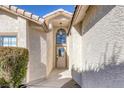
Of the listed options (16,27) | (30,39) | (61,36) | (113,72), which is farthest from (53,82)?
(61,36)

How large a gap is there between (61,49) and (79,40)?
31.0ft

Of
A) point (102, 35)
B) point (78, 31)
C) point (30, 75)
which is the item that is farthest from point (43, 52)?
point (102, 35)

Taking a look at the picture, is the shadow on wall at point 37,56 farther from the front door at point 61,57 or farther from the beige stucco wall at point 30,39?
the front door at point 61,57

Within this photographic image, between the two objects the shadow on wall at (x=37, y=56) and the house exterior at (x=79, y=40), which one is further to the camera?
the shadow on wall at (x=37, y=56)

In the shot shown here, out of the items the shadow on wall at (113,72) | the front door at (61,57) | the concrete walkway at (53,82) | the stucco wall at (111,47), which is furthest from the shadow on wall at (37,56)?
the front door at (61,57)

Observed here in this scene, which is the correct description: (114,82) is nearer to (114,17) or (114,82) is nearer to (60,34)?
(114,17)

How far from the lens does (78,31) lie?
34.8 feet

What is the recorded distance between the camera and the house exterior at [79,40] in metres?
3.94

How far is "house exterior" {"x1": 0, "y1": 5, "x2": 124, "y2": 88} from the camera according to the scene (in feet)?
12.9

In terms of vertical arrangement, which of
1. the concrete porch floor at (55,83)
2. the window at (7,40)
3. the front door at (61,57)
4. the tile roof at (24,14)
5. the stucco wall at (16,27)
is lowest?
the concrete porch floor at (55,83)

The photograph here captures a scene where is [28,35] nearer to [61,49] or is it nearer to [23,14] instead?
[23,14]

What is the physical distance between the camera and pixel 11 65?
646 centimetres

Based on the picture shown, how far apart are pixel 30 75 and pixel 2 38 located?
2.67 m

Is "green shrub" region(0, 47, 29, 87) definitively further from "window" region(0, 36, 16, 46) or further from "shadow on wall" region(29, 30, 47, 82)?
"shadow on wall" region(29, 30, 47, 82)
